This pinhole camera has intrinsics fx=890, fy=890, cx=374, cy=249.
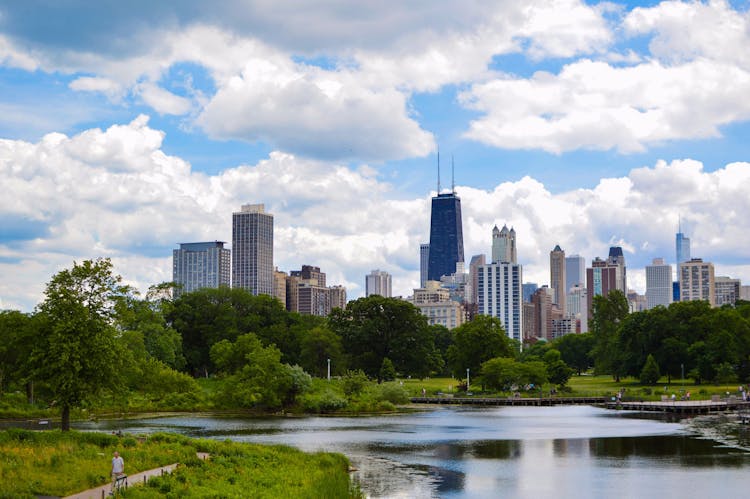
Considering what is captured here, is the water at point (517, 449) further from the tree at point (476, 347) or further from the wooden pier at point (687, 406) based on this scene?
the tree at point (476, 347)

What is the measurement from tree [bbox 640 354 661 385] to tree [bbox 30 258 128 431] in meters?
85.8

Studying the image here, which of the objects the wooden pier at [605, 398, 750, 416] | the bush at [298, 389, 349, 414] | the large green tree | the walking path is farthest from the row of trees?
the walking path

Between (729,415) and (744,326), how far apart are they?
32.6 m

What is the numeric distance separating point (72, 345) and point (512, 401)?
66851 mm

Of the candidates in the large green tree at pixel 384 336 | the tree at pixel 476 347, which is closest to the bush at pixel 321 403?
the tree at pixel 476 347

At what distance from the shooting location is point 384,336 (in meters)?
131

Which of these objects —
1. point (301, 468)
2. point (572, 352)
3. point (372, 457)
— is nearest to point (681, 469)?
point (372, 457)

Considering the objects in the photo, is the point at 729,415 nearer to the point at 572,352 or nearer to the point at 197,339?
the point at 197,339

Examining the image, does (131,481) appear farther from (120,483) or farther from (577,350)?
(577,350)

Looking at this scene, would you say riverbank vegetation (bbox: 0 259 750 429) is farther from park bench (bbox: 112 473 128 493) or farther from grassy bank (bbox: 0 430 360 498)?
park bench (bbox: 112 473 128 493)

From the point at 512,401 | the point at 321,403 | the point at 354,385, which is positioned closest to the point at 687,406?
the point at 512,401

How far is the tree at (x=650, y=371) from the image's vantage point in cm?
12006

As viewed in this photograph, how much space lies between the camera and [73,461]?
33.6 metres

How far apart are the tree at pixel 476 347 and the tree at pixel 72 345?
74706 millimetres
